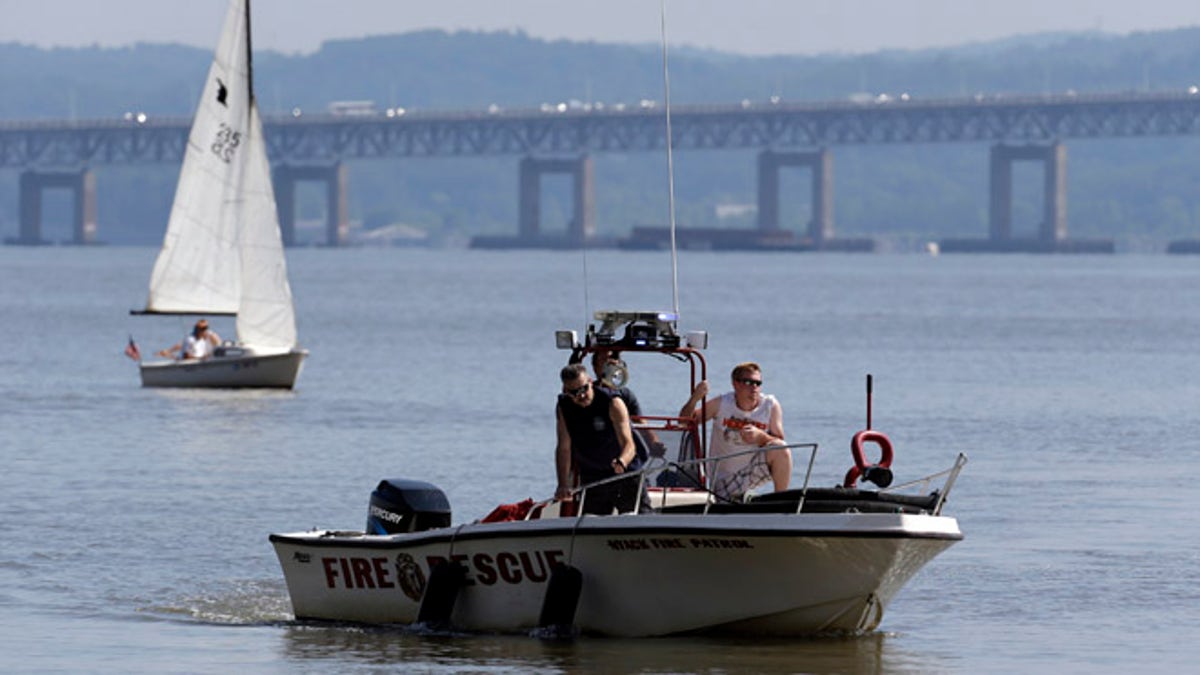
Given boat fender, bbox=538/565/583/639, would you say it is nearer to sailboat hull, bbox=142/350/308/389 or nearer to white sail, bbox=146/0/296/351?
sailboat hull, bbox=142/350/308/389

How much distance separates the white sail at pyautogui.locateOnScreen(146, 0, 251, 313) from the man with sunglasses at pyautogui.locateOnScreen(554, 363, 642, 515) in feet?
104

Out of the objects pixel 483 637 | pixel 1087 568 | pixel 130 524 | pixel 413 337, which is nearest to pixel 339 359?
pixel 413 337

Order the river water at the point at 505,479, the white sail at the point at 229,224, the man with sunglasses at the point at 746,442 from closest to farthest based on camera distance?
the man with sunglasses at the point at 746,442 < the river water at the point at 505,479 < the white sail at the point at 229,224

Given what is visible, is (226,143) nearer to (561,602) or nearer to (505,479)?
(505,479)

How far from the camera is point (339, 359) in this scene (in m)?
67.5

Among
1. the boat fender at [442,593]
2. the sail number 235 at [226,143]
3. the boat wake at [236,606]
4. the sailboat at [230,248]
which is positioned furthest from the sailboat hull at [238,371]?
the boat fender at [442,593]

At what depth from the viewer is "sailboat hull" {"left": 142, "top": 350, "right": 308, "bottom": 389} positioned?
159 ft

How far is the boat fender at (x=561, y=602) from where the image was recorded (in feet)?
63.2

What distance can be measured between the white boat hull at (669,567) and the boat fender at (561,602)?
0.06 metres

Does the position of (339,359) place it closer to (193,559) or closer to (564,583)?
(193,559)

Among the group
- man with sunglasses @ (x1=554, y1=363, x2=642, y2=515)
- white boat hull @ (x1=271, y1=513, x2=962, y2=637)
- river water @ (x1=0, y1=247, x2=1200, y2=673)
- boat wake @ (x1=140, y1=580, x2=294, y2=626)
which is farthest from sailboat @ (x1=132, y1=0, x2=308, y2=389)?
man with sunglasses @ (x1=554, y1=363, x2=642, y2=515)

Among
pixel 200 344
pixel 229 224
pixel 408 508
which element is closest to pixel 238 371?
pixel 200 344

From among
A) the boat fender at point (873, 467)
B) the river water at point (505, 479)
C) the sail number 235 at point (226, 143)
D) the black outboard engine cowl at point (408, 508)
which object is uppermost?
the sail number 235 at point (226, 143)

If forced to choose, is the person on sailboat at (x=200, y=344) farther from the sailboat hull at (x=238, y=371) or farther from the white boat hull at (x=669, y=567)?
the white boat hull at (x=669, y=567)
